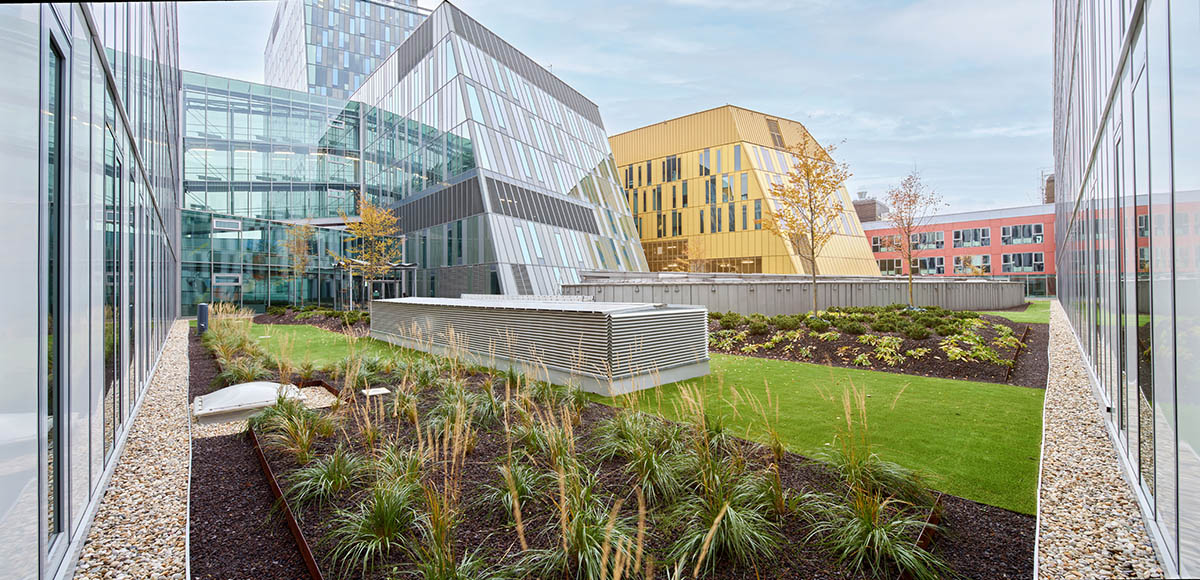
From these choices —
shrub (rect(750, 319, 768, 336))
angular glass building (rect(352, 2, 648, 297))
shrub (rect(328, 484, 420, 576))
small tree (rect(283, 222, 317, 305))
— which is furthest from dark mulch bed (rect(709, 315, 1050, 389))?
small tree (rect(283, 222, 317, 305))

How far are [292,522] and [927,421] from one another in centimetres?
Result: 668

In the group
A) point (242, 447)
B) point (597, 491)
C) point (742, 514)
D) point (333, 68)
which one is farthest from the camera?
point (333, 68)

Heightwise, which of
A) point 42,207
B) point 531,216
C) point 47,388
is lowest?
point 47,388

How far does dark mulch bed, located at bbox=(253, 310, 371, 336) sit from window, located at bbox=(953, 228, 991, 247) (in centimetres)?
5536

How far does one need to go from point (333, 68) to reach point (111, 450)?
7566 cm

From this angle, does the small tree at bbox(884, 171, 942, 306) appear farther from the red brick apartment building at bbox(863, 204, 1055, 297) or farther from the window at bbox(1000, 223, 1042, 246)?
the window at bbox(1000, 223, 1042, 246)

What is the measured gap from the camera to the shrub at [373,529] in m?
3.61

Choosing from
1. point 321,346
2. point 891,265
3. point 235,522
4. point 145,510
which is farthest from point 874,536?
point 891,265

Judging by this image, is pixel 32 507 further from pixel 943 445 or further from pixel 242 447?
pixel 943 445

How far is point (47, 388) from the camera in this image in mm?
3354

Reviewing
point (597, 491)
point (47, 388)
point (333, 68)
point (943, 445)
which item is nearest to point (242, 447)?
point (47, 388)

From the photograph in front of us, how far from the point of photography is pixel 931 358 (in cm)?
1086

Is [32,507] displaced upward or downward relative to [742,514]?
upward

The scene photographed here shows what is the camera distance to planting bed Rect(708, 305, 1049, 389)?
33.7 ft
